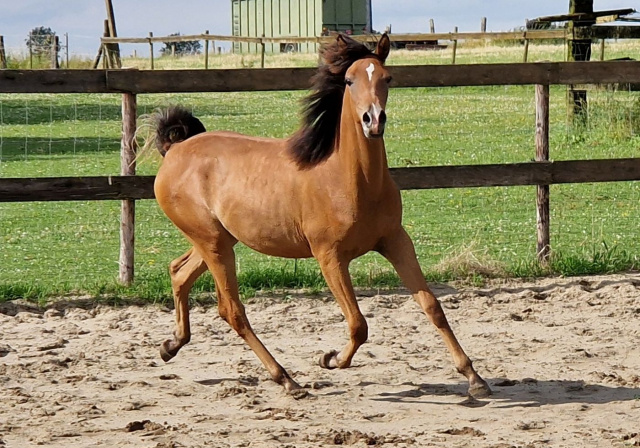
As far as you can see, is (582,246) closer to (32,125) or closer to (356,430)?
(356,430)

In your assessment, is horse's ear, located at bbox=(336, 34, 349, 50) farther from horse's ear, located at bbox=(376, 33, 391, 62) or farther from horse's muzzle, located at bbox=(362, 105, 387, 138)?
horse's muzzle, located at bbox=(362, 105, 387, 138)

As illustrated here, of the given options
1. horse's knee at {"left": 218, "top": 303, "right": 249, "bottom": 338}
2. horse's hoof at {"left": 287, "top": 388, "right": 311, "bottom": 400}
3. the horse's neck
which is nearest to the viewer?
the horse's neck

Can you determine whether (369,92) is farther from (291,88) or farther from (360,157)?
(291,88)

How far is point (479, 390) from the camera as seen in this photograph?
18.3 ft

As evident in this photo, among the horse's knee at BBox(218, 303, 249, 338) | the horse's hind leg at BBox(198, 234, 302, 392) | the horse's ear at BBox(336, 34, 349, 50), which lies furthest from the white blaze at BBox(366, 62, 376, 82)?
the horse's knee at BBox(218, 303, 249, 338)

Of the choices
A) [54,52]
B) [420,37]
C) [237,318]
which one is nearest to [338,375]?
[237,318]

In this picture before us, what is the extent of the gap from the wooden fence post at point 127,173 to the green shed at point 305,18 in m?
41.8

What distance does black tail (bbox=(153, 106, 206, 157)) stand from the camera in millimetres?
6797

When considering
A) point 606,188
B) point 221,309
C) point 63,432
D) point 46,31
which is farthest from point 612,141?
point 46,31

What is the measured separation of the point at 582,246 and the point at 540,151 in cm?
121

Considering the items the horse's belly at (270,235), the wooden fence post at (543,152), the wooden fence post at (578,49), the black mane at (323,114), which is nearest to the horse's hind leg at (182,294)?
the horse's belly at (270,235)

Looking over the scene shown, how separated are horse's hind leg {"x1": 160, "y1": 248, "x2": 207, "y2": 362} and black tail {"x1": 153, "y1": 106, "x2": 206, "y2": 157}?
2.45 feet

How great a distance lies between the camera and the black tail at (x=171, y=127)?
6.80 m

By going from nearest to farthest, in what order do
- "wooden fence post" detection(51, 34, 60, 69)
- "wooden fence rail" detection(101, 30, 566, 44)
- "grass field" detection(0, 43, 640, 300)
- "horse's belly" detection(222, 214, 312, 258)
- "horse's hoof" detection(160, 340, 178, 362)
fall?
"horse's belly" detection(222, 214, 312, 258) → "horse's hoof" detection(160, 340, 178, 362) → "grass field" detection(0, 43, 640, 300) → "wooden fence rail" detection(101, 30, 566, 44) → "wooden fence post" detection(51, 34, 60, 69)
